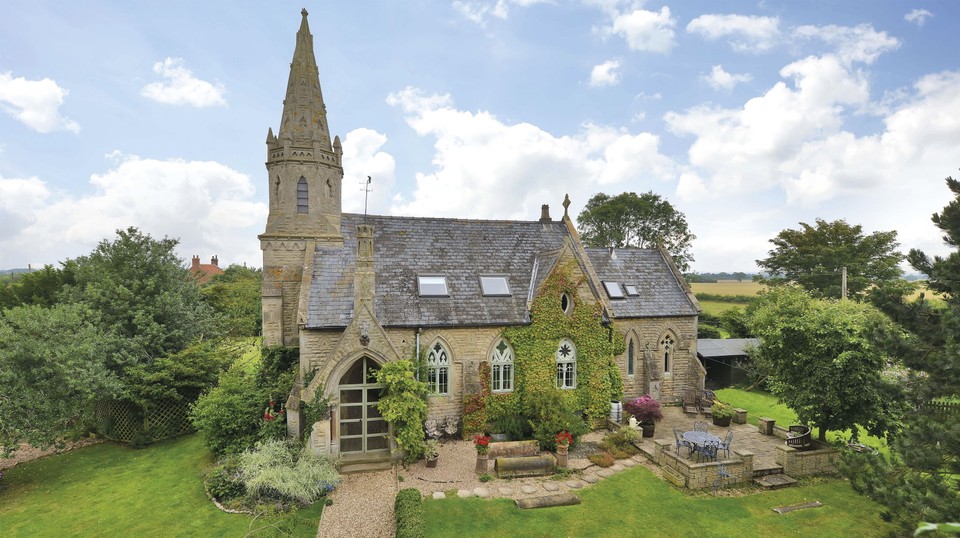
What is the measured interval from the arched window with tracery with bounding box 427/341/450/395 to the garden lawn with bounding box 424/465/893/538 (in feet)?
20.1

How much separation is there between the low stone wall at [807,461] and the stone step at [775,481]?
444mm

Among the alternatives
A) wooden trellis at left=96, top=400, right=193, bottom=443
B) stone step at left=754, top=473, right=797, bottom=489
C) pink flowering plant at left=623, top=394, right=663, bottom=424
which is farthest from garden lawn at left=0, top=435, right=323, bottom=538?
stone step at left=754, top=473, right=797, bottom=489

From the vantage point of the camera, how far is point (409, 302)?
20.2m

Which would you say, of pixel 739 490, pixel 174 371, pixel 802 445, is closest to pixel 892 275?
pixel 802 445

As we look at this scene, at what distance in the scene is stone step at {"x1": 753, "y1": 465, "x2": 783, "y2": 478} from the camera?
16.2m

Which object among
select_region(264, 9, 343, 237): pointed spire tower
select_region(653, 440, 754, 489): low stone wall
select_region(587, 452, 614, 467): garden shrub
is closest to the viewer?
select_region(653, 440, 754, 489): low stone wall

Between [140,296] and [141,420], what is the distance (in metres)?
6.07

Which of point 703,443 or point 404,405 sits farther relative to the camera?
point 404,405

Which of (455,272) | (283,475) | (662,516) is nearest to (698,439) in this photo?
(662,516)

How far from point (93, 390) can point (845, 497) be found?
1162 inches

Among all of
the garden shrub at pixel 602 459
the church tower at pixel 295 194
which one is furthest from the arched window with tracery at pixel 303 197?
the garden shrub at pixel 602 459

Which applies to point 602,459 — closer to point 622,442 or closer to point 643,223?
point 622,442

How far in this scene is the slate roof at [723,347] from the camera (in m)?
29.5

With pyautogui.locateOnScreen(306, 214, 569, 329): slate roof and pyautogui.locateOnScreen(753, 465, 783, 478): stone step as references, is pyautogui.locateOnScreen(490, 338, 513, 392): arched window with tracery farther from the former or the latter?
pyautogui.locateOnScreen(753, 465, 783, 478): stone step
